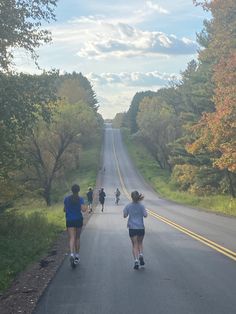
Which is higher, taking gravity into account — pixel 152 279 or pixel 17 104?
pixel 17 104

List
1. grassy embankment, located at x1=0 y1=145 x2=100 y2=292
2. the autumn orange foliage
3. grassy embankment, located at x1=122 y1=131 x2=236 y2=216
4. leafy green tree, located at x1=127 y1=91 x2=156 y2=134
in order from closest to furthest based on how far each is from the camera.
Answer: grassy embankment, located at x1=0 y1=145 x2=100 y2=292
the autumn orange foliage
grassy embankment, located at x1=122 y1=131 x2=236 y2=216
leafy green tree, located at x1=127 y1=91 x2=156 y2=134

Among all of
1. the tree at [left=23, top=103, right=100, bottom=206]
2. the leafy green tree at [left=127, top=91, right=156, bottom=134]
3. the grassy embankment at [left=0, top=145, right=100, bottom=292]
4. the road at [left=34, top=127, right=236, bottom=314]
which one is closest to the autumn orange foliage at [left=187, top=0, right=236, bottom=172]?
the grassy embankment at [left=0, top=145, right=100, bottom=292]

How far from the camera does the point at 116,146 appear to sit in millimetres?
126625

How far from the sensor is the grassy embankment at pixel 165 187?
117ft

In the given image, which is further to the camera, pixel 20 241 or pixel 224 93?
pixel 224 93

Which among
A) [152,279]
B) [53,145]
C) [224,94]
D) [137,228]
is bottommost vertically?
[152,279]

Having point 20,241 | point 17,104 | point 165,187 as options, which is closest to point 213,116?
point 17,104

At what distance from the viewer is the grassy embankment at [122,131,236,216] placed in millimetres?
35625

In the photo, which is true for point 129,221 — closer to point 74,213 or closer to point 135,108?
point 74,213

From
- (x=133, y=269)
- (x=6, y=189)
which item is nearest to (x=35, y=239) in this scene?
(x=6, y=189)

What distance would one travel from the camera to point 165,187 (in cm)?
6869

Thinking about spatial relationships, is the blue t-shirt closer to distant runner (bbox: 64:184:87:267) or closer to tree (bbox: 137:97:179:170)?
distant runner (bbox: 64:184:87:267)

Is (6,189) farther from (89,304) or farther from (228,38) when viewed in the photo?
(228,38)

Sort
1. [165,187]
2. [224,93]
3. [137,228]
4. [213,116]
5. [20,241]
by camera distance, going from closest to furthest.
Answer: [137,228]
[20,241]
[224,93]
[213,116]
[165,187]
